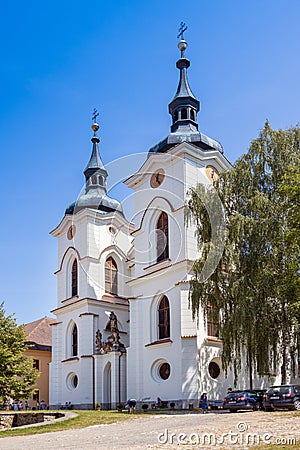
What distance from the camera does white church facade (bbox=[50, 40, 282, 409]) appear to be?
3294cm

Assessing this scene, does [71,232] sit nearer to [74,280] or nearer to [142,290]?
[74,280]

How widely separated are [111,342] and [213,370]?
8.69 meters

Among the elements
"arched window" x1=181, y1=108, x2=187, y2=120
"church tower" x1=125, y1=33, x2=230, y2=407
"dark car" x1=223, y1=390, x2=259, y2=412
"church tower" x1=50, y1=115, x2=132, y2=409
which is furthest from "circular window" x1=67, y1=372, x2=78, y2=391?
"arched window" x1=181, y1=108, x2=187, y2=120

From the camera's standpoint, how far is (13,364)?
34281 millimetres

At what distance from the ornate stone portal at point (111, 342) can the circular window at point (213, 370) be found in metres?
7.60

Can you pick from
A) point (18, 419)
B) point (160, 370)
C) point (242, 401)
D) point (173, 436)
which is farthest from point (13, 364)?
point (173, 436)

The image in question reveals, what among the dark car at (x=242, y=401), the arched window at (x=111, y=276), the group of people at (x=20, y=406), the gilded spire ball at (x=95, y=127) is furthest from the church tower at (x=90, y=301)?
the dark car at (x=242, y=401)

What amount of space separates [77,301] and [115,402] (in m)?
8.73

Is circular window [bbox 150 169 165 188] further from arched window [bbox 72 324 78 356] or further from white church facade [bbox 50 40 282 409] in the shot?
arched window [bbox 72 324 78 356]

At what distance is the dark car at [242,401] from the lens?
24141 millimetres

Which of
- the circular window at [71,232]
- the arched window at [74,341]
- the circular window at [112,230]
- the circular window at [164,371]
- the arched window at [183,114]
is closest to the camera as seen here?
the circular window at [164,371]

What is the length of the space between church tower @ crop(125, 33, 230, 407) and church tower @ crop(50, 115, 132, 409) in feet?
12.7

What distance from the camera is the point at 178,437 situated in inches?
552

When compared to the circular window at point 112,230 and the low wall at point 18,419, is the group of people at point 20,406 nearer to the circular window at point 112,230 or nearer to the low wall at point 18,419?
the low wall at point 18,419
